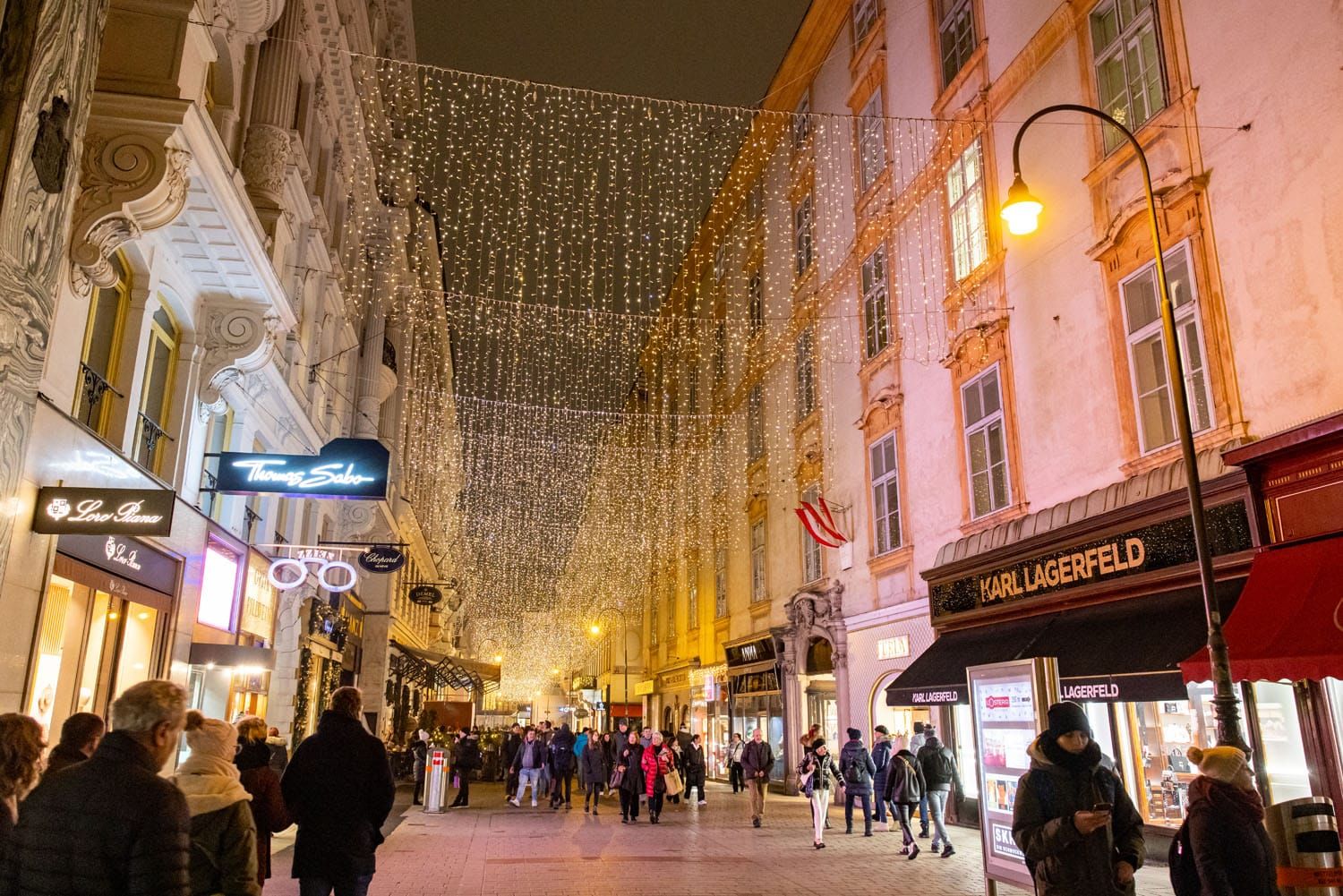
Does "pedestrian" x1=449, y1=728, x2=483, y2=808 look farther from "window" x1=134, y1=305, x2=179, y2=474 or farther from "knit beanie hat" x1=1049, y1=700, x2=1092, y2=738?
"knit beanie hat" x1=1049, y1=700, x2=1092, y2=738

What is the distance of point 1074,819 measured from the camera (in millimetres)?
4957

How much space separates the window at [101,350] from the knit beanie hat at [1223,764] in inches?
423

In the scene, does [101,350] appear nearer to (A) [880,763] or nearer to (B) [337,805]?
(B) [337,805]

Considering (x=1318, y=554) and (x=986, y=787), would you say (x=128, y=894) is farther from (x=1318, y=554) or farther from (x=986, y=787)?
(x=1318, y=554)

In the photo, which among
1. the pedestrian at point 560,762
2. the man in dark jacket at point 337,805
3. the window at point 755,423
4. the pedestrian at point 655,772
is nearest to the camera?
the man in dark jacket at point 337,805

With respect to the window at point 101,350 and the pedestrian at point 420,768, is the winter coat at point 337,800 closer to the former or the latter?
the window at point 101,350

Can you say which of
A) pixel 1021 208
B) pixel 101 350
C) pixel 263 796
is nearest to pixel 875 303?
pixel 1021 208

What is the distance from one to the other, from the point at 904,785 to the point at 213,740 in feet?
38.6

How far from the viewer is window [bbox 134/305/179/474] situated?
12250 millimetres

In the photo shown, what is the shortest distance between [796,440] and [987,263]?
1054cm

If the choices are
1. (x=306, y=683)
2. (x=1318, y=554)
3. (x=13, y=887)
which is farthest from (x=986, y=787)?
(x=306, y=683)

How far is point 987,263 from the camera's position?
1568 cm

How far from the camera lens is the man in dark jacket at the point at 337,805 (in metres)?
5.96

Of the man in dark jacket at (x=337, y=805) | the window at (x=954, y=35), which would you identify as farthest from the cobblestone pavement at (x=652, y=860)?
the window at (x=954, y=35)
